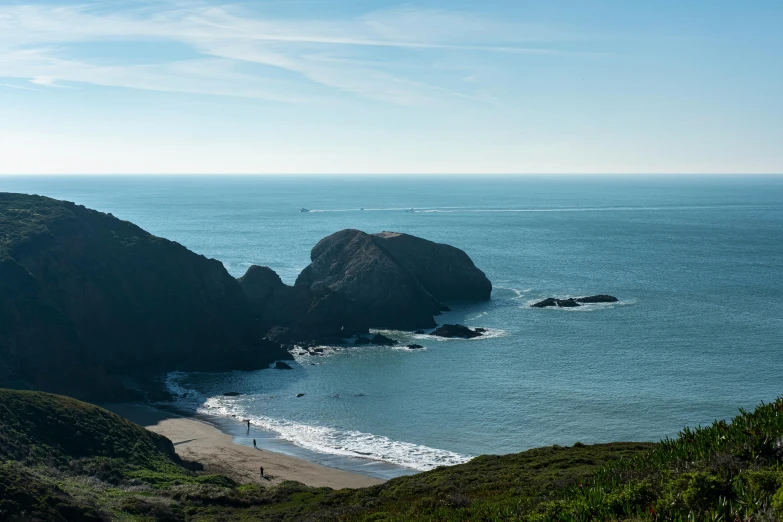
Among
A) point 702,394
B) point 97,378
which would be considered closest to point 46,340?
point 97,378

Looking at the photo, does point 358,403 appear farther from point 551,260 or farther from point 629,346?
point 551,260

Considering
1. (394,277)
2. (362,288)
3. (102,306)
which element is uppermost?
(394,277)

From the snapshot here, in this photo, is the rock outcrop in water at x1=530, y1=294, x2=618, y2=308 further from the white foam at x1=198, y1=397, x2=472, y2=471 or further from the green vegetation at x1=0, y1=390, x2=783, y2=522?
the green vegetation at x1=0, y1=390, x2=783, y2=522

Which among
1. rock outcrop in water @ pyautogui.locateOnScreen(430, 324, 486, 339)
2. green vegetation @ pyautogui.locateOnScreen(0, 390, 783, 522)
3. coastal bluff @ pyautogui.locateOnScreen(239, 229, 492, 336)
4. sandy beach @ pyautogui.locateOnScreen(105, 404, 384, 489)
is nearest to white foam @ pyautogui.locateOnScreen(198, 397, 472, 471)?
sandy beach @ pyautogui.locateOnScreen(105, 404, 384, 489)

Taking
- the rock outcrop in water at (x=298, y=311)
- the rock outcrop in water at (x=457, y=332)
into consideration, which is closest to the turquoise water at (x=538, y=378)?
the rock outcrop in water at (x=457, y=332)

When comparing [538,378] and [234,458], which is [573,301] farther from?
[234,458]

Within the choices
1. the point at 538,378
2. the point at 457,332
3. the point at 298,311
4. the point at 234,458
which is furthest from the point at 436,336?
the point at 234,458
